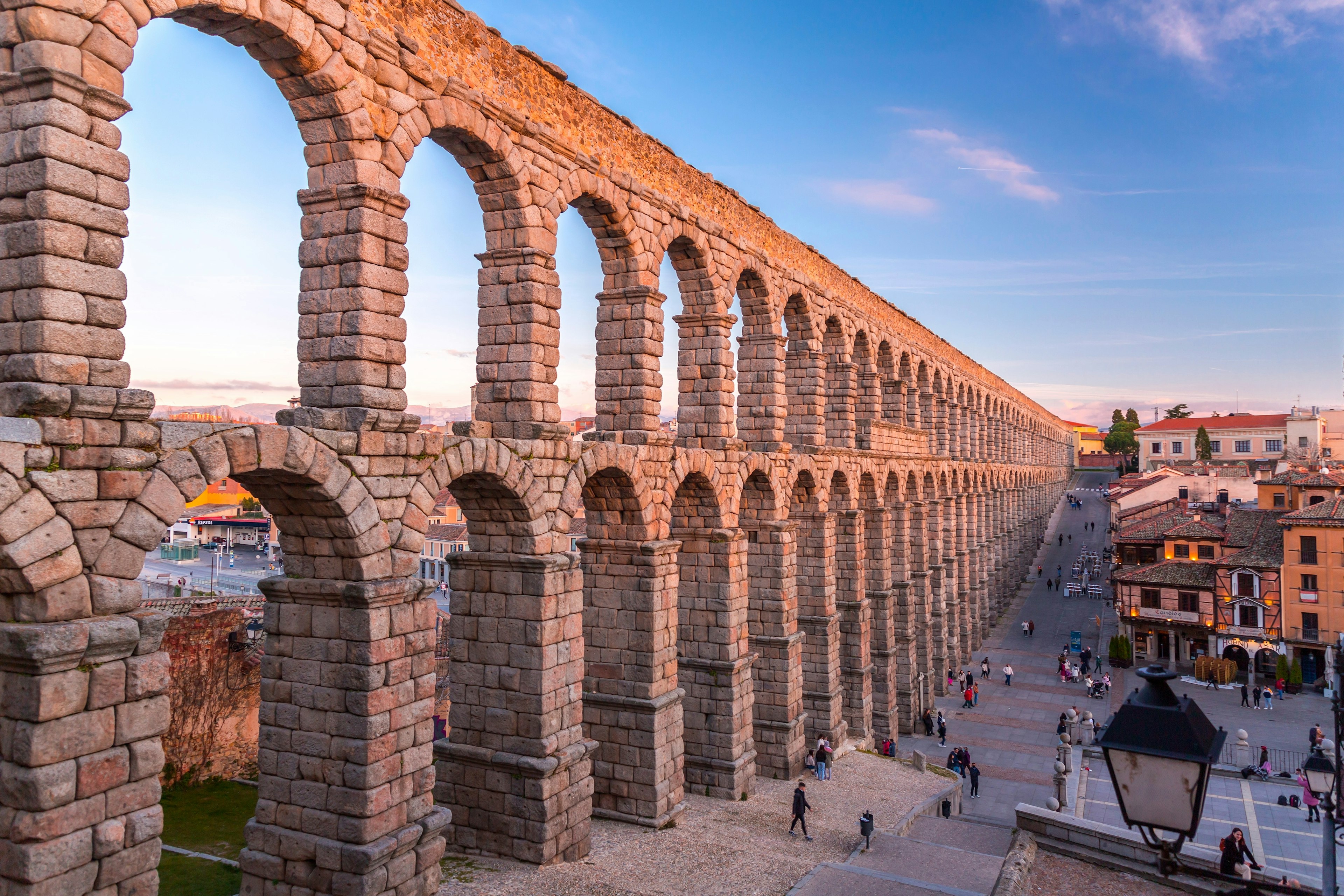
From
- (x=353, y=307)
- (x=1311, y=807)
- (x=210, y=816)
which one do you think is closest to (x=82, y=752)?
(x=353, y=307)

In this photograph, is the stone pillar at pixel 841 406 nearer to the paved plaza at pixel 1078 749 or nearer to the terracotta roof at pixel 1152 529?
the paved plaza at pixel 1078 749

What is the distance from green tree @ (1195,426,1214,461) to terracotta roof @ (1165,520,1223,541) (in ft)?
217

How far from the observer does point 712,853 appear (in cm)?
1689

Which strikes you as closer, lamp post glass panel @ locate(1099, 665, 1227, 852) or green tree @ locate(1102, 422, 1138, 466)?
lamp post glass panel @ locate(1099, 665, 1227, 852)

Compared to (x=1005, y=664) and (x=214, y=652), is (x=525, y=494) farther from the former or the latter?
(x=1005, y=664)

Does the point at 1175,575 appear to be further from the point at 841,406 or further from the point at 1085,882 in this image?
the point at 1085,882

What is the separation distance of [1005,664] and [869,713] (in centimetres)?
1799

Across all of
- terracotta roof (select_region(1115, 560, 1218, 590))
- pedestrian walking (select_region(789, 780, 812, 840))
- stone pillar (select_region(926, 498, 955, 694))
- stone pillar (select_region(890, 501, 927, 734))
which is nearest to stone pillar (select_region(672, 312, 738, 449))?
pedestrian walking (select_region(789, 780, 812, 840))

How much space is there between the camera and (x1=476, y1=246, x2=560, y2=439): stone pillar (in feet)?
47.0

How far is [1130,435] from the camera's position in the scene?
13388 centimetres

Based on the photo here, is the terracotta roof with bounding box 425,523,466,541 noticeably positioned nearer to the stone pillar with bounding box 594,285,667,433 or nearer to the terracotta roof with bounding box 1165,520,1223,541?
the terracotta roof with bounding box 1165,520,1223,541

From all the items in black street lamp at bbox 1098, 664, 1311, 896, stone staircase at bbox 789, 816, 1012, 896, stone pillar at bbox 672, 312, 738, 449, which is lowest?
stone staircase at bbox 789, 816, 1012, 896

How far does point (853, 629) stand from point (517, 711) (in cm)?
1693

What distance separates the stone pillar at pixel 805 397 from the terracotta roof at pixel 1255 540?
26340 mm
